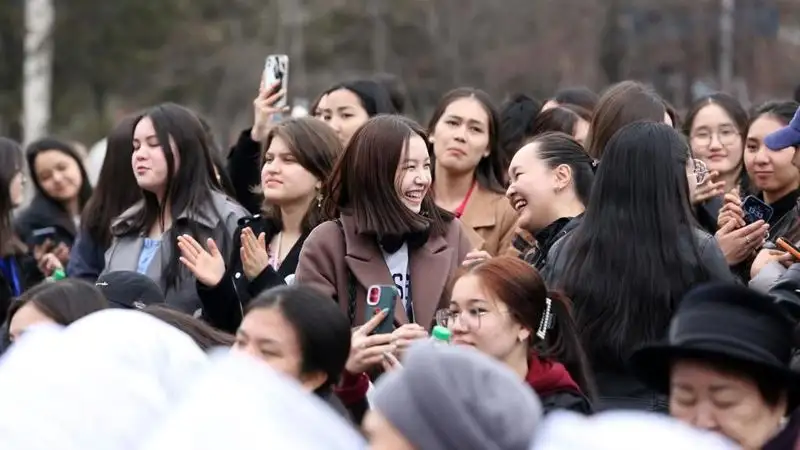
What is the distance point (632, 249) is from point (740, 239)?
106cm

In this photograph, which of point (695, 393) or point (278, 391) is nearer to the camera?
point (278, 391)

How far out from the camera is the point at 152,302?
7023 mm

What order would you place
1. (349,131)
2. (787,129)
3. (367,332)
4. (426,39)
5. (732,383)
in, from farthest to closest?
(426,39) < (349,131) < (787,129) < (367,332) < (732,383)

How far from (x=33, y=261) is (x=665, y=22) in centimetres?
2795

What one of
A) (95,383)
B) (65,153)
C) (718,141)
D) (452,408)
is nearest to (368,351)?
(95,383)

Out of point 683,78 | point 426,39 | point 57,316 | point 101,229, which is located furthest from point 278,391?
point 426,39

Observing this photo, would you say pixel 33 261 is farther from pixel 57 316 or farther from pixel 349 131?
pixel 57 316

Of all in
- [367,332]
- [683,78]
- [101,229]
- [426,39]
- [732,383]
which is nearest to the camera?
[732,383]

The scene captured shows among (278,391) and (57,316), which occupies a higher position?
(278,391)

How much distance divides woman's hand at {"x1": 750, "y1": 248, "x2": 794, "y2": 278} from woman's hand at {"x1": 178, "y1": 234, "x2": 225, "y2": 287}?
2.21 m

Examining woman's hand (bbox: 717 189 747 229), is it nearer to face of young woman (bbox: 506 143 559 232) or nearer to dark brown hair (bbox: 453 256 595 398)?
face of young woman (bbox: 506 143 559 232)

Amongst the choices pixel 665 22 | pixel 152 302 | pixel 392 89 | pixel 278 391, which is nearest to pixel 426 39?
pixel 665 22

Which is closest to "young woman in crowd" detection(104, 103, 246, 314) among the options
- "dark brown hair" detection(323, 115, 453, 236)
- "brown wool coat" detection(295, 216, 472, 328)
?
"dark brown hair" detection(323, 115, 453, 236)

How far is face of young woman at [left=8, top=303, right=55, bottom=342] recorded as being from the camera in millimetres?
6379
